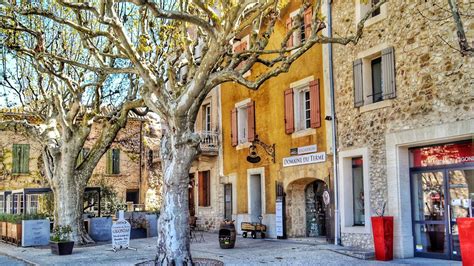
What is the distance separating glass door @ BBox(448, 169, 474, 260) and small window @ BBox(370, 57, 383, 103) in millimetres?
3080

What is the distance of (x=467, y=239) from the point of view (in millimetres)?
9953

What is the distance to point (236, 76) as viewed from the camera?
11.5 metres

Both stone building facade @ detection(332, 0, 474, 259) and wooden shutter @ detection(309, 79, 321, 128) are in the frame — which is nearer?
stone building facade @ detection(332, 0, 474, 259)

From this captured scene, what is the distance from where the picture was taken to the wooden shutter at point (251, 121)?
20.4m

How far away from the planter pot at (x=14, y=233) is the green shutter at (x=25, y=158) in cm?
1174

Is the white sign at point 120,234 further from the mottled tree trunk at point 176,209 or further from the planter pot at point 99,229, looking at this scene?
the mottled tree trunk at point 176,209

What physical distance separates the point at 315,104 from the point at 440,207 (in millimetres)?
5539

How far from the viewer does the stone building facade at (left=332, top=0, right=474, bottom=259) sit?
1222 centimetres

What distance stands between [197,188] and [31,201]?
11.3 metres

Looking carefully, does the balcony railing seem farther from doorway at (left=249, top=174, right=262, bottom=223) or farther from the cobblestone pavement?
the cobblestone pavement

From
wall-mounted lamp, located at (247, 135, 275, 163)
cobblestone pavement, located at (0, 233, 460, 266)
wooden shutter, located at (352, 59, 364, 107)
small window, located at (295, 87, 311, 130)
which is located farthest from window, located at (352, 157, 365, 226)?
wall-mounted lamp, located at (247, 135, 275, 163)

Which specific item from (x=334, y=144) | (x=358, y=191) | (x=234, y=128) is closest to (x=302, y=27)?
(x=334, y=144)

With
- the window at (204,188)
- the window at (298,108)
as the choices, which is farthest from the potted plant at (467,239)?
the window at (204,188)

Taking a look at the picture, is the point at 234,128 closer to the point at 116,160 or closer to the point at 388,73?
the point at 388,73
